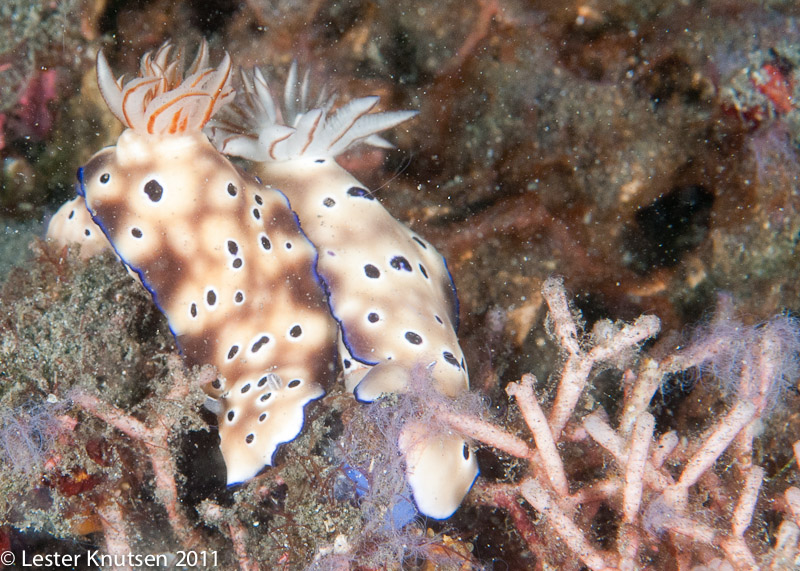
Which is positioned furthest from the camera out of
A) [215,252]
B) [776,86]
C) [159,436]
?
[776,86]

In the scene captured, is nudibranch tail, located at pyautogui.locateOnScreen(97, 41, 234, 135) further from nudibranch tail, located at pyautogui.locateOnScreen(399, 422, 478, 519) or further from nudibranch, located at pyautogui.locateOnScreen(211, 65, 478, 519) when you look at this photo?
nudibranch tail, located at pyautogui.locateOnScreen(399, 422, 478, 519)

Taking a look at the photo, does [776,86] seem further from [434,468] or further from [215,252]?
[215,252]

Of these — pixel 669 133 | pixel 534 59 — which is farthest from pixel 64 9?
pixel 669 133

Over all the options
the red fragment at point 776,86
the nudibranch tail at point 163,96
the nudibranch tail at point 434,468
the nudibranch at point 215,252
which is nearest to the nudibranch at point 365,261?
the nudibranch tail at point 434,468

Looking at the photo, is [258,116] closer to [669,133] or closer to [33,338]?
[33,338]

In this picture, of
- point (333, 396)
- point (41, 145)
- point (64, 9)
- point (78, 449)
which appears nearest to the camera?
point (78, 449)

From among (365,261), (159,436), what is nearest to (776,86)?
(365,261)
